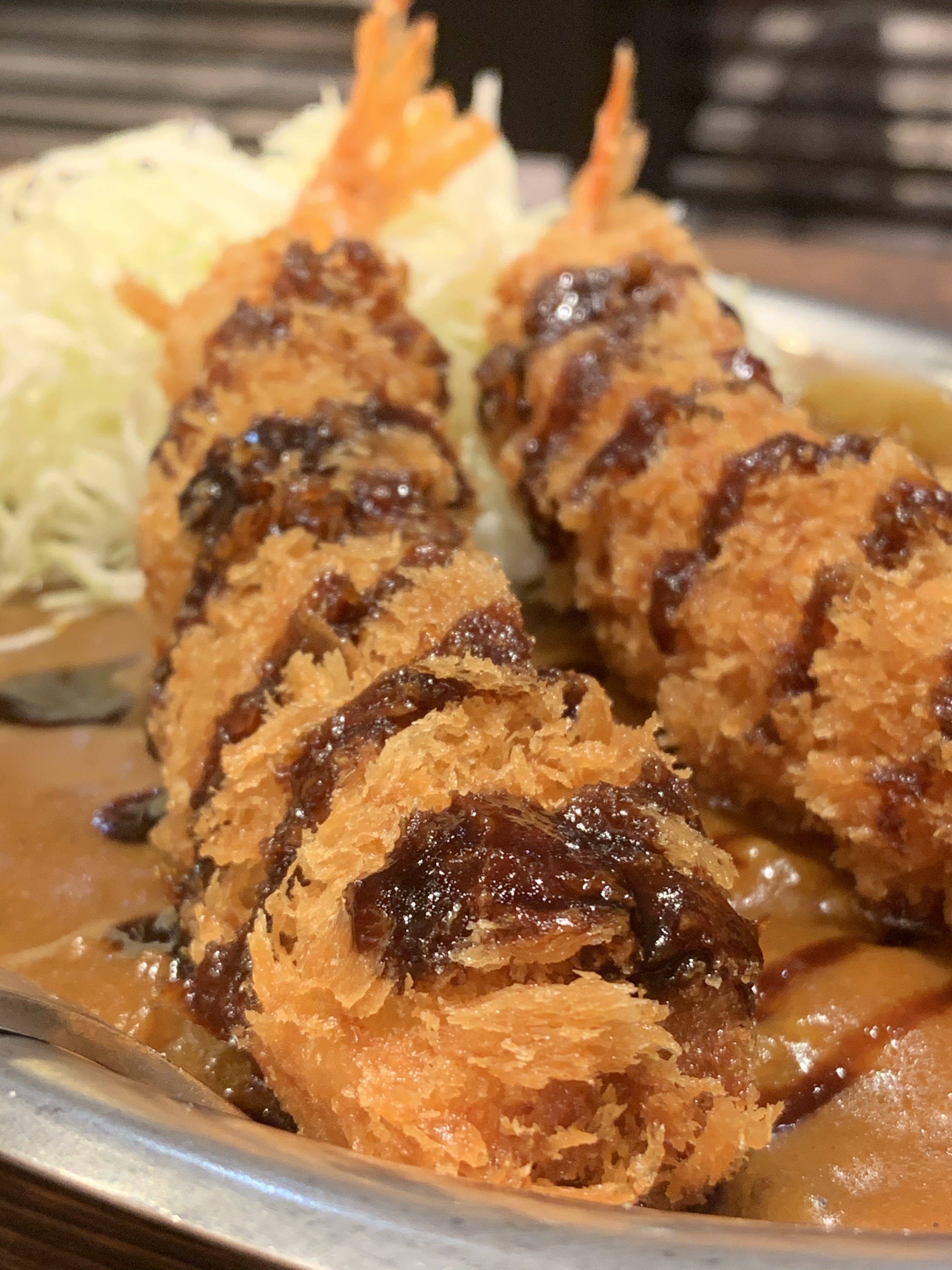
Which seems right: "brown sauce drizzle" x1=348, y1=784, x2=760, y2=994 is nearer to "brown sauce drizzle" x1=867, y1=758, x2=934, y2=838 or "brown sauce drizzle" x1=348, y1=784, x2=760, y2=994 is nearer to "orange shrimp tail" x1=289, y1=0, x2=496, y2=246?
"brown sauce drizzle" x1=867, y1=758, x2=934, y2=838

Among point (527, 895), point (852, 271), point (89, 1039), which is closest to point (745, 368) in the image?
point (527, 895)

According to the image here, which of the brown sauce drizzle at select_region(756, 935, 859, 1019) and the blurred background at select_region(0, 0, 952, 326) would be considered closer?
the brown sauce drizzle at select_region(756, 935, 859, 1019)

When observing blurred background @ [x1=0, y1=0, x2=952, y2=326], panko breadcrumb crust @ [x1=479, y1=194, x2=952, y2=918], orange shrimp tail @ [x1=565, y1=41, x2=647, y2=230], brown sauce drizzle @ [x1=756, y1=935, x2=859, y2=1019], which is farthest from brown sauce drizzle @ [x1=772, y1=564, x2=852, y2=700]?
blurred background @ [x1=0, y1=0, x2=952, y2=326]

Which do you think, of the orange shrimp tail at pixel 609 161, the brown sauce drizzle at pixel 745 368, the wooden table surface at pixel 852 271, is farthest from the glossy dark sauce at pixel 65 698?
the wooden table surface at pixel 852 271

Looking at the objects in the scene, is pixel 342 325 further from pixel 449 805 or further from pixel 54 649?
pixel 449 805

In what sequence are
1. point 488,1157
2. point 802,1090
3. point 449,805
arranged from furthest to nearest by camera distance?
point 802,1090, point 449,805, point 488,1157

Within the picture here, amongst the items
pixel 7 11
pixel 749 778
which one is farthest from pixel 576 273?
pixel 7 11

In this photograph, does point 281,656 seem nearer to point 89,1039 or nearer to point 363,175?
point 89,1039

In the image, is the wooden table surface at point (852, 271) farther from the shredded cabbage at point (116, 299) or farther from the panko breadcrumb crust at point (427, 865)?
the panko breadcrumb crust at point (427, 865)
